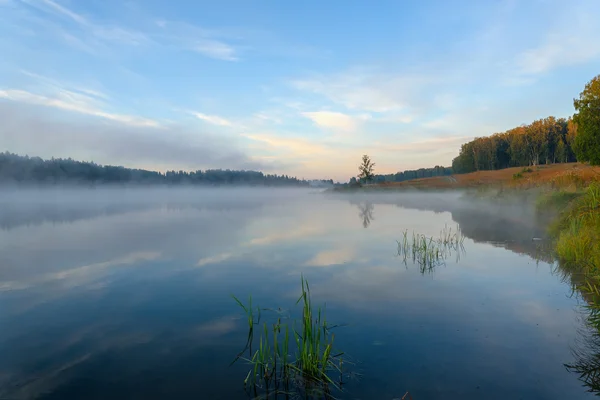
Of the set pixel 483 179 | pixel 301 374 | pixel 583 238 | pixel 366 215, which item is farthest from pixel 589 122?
pixel 301 374

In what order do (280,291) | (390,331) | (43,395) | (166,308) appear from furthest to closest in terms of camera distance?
1. (280,291)
2. (166,308)
3. (390,331)
4. (43,395)

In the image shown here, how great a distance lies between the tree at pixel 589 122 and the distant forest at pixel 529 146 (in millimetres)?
53011

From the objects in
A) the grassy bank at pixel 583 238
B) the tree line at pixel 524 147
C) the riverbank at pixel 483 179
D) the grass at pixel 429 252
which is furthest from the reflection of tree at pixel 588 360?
the tree line at pixel 524 147

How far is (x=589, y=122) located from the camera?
5831cm

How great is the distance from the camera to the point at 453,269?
15.3 m

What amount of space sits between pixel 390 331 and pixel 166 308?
23.0ft

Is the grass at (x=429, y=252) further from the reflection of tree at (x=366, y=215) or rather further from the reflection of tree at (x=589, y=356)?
the reflection of tree at (x=366, y=215)

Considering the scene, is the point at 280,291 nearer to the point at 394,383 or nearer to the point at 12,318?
the point at 394,383

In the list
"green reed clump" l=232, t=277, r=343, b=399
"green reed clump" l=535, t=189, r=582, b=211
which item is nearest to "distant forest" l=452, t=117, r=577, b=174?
"green reed clump" l=535, t=189, r=582, b=211

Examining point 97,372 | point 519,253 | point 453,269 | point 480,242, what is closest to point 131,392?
point 97,372

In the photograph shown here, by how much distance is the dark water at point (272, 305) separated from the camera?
21.8 feet

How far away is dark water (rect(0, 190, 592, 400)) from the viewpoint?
6.65m

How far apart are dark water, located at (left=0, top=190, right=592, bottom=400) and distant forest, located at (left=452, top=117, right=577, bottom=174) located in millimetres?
119769

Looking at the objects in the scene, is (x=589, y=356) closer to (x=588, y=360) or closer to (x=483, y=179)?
(x=588, y=360)
